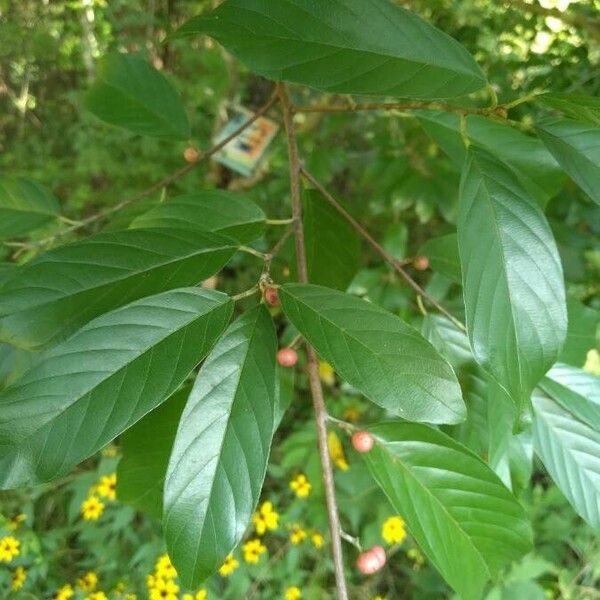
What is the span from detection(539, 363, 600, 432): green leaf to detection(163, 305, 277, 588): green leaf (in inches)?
16.8

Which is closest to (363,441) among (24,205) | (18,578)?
(24,205)

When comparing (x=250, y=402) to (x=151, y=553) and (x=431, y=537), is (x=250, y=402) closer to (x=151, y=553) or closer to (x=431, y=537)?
(x=431, y=537)

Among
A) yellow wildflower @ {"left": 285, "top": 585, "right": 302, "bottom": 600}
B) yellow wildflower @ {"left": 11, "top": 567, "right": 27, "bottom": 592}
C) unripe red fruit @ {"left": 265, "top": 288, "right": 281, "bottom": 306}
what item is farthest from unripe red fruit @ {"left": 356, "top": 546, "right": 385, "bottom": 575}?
yellow wildflower @ {"left": 11, "top": 567, "right": 27, "bottom": 592}

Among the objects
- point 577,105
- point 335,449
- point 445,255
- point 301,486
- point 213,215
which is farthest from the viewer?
point 335,449

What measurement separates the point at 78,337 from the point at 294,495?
1474 millimetres

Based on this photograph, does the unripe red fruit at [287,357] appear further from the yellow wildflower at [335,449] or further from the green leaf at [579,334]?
the yellow wildflower at [335,449]

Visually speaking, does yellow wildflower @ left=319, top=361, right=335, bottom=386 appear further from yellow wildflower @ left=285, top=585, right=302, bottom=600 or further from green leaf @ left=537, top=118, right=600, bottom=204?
green leaf @ left=537, top=118, right=600, bottom=204

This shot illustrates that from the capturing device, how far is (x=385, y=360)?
59cm

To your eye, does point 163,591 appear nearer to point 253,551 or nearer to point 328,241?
point 253,551

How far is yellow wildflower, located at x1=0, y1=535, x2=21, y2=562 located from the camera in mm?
1415

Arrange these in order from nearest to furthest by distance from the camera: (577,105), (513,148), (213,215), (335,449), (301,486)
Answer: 1. (577,105)
2. (213,215)
3. (513,148)
4. (301,486)
5. (335,449)

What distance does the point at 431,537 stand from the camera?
69cm

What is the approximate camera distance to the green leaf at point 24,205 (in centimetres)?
98

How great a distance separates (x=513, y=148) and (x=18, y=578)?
Result: 1500 millimetres
